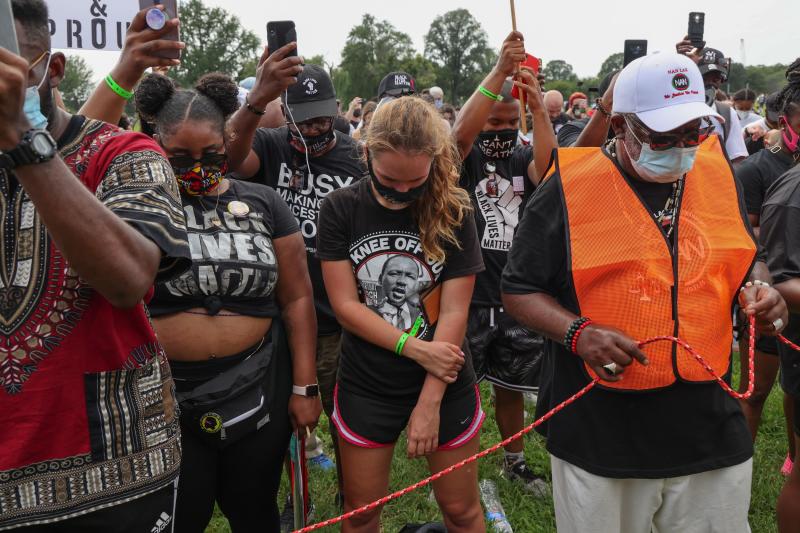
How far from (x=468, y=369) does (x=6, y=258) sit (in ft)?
5.91

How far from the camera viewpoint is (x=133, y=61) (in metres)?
2.38

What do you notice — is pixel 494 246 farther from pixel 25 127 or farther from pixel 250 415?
pixel 25 127

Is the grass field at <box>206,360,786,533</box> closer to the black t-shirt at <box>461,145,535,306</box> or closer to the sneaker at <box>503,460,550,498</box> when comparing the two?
the sneaker at <box>503,460,550,498</box>

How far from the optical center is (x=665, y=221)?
236 centimetres

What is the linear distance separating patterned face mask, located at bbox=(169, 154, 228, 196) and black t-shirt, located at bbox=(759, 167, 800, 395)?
219 centimetres

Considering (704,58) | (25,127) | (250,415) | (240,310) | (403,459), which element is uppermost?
(704,58)

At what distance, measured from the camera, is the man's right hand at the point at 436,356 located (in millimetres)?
2635

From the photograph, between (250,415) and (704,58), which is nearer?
(250,415)

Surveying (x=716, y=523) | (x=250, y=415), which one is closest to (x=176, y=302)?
(x=250, y=415)

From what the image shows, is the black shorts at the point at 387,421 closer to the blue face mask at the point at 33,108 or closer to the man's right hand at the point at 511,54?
the blue face mask at the point at 33,108

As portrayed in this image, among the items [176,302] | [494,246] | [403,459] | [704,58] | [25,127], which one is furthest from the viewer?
[704,58]

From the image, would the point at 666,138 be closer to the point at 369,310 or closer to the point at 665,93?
the point at 665,93

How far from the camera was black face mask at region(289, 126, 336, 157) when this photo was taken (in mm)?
3795

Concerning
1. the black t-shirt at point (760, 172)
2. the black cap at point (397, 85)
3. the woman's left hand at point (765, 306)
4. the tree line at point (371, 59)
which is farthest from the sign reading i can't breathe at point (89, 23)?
the tree line at point (371, 59)
